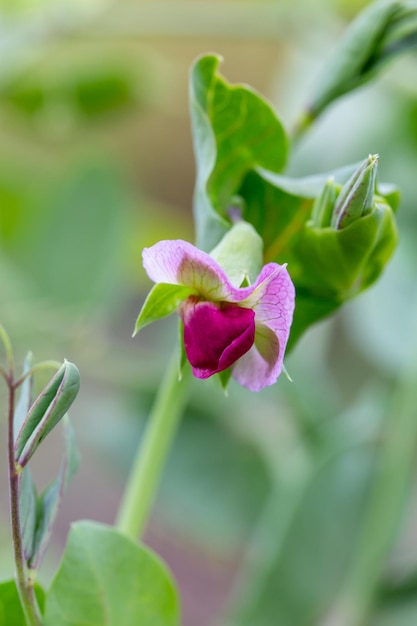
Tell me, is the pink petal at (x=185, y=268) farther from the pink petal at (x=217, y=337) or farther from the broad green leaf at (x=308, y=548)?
the broad green leaf at (x=308, y=548)

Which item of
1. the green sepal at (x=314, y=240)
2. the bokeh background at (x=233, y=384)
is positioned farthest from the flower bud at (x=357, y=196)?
the bokeh background at (x=233, y=384)

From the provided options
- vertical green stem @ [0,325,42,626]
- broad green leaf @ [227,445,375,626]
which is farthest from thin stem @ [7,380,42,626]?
broad green leaf @ [227,445,375,626]

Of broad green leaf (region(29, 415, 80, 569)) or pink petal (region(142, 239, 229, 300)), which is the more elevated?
pink petal (region(142, 239, 229, 300))

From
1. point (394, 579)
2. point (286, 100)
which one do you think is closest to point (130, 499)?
point (394, 579)

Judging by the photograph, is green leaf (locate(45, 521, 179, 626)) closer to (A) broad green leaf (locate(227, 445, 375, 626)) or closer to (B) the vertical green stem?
(B) the vertical green stem

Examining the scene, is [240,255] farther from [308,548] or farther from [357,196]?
[308,548]

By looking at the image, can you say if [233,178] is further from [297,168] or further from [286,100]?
[286,100]

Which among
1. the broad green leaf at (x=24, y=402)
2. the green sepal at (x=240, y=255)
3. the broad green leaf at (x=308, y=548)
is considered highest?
the green sepal at (x=240, y=255)
